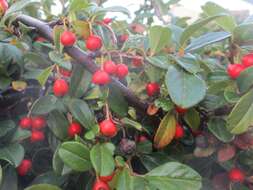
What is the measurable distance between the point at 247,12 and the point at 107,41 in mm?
Answer: 654

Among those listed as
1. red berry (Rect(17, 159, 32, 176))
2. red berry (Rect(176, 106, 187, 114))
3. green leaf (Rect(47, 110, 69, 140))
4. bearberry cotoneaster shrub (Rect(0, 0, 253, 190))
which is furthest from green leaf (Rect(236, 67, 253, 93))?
red berry (Rect(17, 159, 32, 176))

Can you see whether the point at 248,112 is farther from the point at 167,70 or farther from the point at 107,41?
the point at 107,41

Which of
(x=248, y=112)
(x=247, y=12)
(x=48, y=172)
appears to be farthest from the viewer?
(x=247, y=12)

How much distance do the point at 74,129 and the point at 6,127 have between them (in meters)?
0.14

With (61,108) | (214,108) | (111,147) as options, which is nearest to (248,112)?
(214,108)

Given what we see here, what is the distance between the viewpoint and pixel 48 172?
79cm

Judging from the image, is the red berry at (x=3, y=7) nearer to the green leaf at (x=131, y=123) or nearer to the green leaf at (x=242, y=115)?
the green leaf at (x=131, y=123)

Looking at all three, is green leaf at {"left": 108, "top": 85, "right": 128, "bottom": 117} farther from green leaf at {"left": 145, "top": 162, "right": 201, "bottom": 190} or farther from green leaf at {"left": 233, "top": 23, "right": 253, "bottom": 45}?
green leaf at {"left": 233, "top": 23, "right": 253, "bottom": 45}

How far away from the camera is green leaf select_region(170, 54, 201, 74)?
2.32 ft

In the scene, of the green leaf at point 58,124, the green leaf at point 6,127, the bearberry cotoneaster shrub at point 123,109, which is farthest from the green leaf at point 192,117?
the green leaf at point 6,127

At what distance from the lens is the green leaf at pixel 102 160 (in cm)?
65

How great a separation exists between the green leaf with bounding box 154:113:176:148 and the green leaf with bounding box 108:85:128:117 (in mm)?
74

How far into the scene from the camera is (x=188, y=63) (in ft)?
2.38

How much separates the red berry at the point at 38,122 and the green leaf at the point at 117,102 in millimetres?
148
